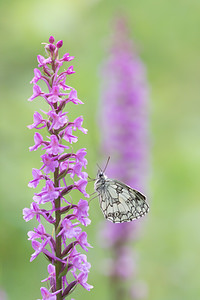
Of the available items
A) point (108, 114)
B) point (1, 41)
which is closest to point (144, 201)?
point (108, 114)

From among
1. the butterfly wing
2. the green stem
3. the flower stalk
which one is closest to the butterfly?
the butterfly wing

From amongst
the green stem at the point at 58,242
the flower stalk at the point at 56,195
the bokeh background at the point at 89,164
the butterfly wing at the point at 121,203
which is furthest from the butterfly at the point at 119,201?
the bokeh background at the point at 89,164

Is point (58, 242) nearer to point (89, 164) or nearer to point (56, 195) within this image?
point (56, 195)

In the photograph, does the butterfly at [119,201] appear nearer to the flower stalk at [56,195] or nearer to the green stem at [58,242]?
the flower stalk at [56,195]

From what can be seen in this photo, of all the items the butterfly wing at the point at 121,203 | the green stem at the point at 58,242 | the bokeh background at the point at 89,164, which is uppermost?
the bokeh background at the point at 89,164

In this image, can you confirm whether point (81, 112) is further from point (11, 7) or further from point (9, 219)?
point (9, 219)

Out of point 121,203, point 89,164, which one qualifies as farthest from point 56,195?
point 89,164
